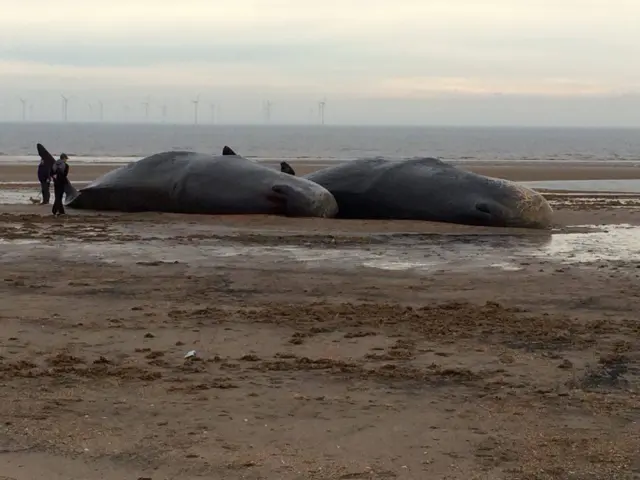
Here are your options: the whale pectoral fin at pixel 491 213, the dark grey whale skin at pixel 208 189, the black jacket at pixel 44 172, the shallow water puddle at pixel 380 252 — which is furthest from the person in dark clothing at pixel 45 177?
the whale pectoral fin at pixel 491 213

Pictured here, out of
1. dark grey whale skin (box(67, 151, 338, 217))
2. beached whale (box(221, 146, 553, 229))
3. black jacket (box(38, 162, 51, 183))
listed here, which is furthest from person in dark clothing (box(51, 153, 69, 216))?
beached whale (box(221, 146, 553, 229))

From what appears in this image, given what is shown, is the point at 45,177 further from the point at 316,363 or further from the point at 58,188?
the point at 316,363

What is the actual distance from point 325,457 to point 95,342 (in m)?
3.12

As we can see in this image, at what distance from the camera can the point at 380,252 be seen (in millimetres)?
→ 13523

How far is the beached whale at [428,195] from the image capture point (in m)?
17.7

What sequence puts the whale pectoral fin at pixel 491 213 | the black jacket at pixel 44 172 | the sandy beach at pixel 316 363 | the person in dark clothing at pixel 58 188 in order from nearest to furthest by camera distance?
the sandy beach at pixel 316 363, the whale pectoral fin at pixel 491 213, the person in dark clothing at pixel 58 188, the black jacket at pixel 44 172

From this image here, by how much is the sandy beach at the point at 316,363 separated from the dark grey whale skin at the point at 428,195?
421 centimetres

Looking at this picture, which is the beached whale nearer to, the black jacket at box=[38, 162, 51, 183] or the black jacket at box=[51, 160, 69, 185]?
the black jacket at box=[51, 160, 69, 185]

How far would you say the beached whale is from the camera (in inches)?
695

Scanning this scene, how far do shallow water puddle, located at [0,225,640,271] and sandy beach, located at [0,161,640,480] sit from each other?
0.09 m

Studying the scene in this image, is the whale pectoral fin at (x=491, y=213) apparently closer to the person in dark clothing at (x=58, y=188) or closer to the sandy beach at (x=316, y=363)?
the sandy beach at (x=316, y=363)

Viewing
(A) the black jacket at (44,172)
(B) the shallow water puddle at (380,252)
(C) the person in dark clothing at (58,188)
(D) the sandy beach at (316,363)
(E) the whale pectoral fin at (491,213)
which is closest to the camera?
(D) the sandy beach at (316,363)

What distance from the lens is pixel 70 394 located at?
611 cm

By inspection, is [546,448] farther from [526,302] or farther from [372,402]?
[526,302]
